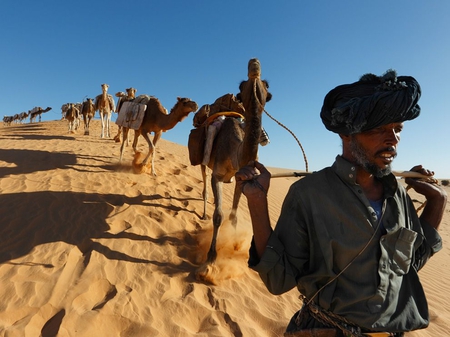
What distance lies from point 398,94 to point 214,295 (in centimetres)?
329

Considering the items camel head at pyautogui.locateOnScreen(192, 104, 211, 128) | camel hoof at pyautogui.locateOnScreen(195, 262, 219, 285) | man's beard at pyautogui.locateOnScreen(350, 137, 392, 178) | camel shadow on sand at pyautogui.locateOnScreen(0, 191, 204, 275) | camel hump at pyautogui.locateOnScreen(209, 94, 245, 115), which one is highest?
camel hump at pyautogui.locateOnScreen(209, 94, 245, 115)

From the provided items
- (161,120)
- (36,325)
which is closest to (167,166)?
(161,120)

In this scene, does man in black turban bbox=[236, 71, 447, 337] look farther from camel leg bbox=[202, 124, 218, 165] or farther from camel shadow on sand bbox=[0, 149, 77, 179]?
camel shadow on sand bbox=[0, 149, 77, 179]

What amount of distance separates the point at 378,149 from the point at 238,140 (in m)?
3.47

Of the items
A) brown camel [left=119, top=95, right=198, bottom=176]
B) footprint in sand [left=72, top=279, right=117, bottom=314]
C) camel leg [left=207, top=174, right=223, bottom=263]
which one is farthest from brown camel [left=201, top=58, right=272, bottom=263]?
brown camel [left=119, top=95, right=198, bottom=176]

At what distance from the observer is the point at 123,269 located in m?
4.04

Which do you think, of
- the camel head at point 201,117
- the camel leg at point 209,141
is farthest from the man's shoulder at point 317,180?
the camel head at point 201,117

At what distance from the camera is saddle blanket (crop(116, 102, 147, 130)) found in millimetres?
8867

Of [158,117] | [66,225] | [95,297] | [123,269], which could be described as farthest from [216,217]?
[158,117]

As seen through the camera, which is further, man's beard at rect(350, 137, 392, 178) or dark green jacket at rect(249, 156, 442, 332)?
man's beard at rect(350, 137, 392, 178)

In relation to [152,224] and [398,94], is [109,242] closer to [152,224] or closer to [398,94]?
[152,224]

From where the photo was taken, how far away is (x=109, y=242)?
15.3 feet

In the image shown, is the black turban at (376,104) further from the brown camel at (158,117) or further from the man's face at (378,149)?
the brown camel at (158,117)

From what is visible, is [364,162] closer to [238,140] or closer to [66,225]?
[238,140]
